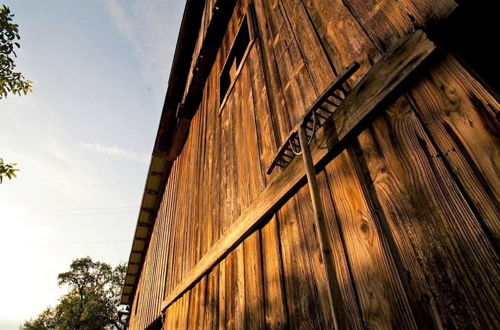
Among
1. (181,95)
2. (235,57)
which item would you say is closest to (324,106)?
(235,57)

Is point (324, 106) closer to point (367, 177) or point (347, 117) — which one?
point (347, 117)

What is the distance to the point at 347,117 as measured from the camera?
117 cm

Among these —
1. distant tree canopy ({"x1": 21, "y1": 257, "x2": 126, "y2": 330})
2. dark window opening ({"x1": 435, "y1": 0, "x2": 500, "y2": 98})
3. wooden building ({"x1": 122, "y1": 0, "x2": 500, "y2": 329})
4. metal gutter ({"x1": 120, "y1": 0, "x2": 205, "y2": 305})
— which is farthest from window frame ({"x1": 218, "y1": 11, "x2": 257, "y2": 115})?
distant tree canopy ({"x1": 21, "y1": 257, "x2": 126, "y2": 330})

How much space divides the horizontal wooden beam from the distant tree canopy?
29.1 metres

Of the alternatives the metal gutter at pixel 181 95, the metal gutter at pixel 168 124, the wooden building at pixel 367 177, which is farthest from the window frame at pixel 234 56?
the metal gutter at pixel 168 124

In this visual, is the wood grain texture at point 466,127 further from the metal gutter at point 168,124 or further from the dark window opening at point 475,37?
the metal gutter at point 168,124

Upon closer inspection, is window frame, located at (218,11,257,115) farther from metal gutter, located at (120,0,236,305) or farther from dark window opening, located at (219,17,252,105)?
metal gutter, located at (120,0,236,305)

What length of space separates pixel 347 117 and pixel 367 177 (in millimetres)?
286

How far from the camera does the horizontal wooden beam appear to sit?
0.94 metres

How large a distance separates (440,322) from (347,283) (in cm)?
34

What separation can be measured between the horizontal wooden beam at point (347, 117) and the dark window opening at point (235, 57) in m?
2.02

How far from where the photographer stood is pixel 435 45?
0.88 metres

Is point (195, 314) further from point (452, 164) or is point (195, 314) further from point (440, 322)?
point (452, 164)

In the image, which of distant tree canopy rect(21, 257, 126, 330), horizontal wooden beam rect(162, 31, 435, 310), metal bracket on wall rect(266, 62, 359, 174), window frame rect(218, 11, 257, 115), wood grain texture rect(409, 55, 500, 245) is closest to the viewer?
wood grain texture rect(409, 55, 500, 245)
